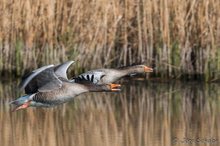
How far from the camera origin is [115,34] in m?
11.9

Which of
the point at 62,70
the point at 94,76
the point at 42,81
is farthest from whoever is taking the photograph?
the point at 94,76

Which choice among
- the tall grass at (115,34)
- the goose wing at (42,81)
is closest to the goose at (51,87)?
the goose wing at (42,81)

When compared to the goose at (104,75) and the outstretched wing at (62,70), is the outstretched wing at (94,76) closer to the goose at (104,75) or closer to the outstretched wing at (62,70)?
the goose at (104,75)

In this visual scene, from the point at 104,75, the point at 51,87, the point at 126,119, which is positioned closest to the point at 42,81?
the point at 51,87

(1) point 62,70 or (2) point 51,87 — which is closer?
(2) point 51,87

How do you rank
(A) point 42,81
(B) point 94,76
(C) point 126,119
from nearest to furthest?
(A) point 42,81
(B) point 94,76
(C) point 126,119

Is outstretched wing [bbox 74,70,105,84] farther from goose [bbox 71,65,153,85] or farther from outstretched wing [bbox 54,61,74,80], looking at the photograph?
outstretched wing [bbox 54,61,74,80]

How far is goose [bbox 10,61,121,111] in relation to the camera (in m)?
8.34

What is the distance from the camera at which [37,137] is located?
861 centimetres

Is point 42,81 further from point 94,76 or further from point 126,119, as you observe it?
point 126,119

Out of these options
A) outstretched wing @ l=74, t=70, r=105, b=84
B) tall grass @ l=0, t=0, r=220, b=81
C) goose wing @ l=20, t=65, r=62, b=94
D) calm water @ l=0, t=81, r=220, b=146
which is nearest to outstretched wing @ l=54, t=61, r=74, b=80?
goose wing @ l=20, t=65, r=62, b=94

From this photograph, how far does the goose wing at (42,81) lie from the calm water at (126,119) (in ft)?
1.67

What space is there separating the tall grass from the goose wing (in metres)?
3.16

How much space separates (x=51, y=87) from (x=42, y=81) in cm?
11
